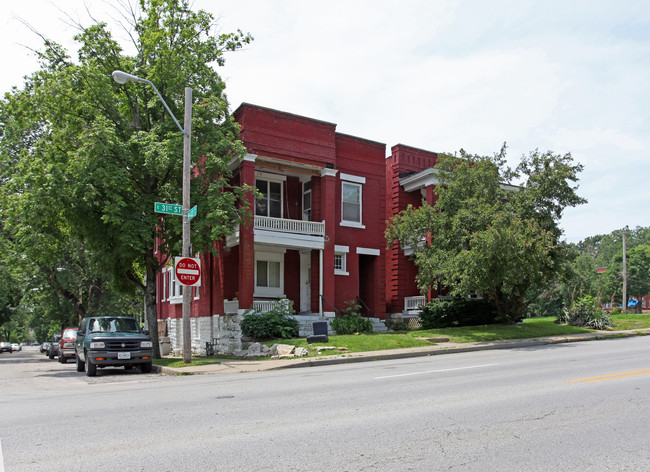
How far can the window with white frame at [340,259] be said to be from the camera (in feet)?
85.5

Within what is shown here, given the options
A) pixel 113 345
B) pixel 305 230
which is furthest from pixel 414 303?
pixel 113 345

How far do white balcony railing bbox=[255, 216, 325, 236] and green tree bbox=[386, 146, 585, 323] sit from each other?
10.7 ft

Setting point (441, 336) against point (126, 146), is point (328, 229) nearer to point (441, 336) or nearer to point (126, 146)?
point (441, 336)

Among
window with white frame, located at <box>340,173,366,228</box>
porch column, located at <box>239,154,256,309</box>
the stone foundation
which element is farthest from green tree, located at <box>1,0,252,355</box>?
window with white frame, located at <box>340,173,366,228</box>

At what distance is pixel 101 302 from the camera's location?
48.0m

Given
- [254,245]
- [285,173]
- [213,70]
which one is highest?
[213,70]

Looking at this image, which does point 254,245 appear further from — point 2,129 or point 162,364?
point 2,129

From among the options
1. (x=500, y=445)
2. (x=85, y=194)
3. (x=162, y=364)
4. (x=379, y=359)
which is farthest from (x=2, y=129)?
(x=500, y=445)

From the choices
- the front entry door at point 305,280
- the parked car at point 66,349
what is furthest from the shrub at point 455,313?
the parked car at point 66,349

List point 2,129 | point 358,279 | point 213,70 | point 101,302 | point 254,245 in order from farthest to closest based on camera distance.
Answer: point 101,302 → point 2,129 → point 358,279 → point 254,245 → point 213,70

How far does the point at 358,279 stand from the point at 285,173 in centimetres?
634

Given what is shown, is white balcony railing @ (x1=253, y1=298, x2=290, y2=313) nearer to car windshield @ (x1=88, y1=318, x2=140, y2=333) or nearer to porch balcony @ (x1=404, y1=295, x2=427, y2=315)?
car windshield @ (x1=88, y1=318, x2=140, y2=333)

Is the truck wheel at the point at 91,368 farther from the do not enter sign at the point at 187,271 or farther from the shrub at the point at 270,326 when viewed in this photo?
the shrub at the point at 270,326

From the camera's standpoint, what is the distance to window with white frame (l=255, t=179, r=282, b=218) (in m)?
25.6
